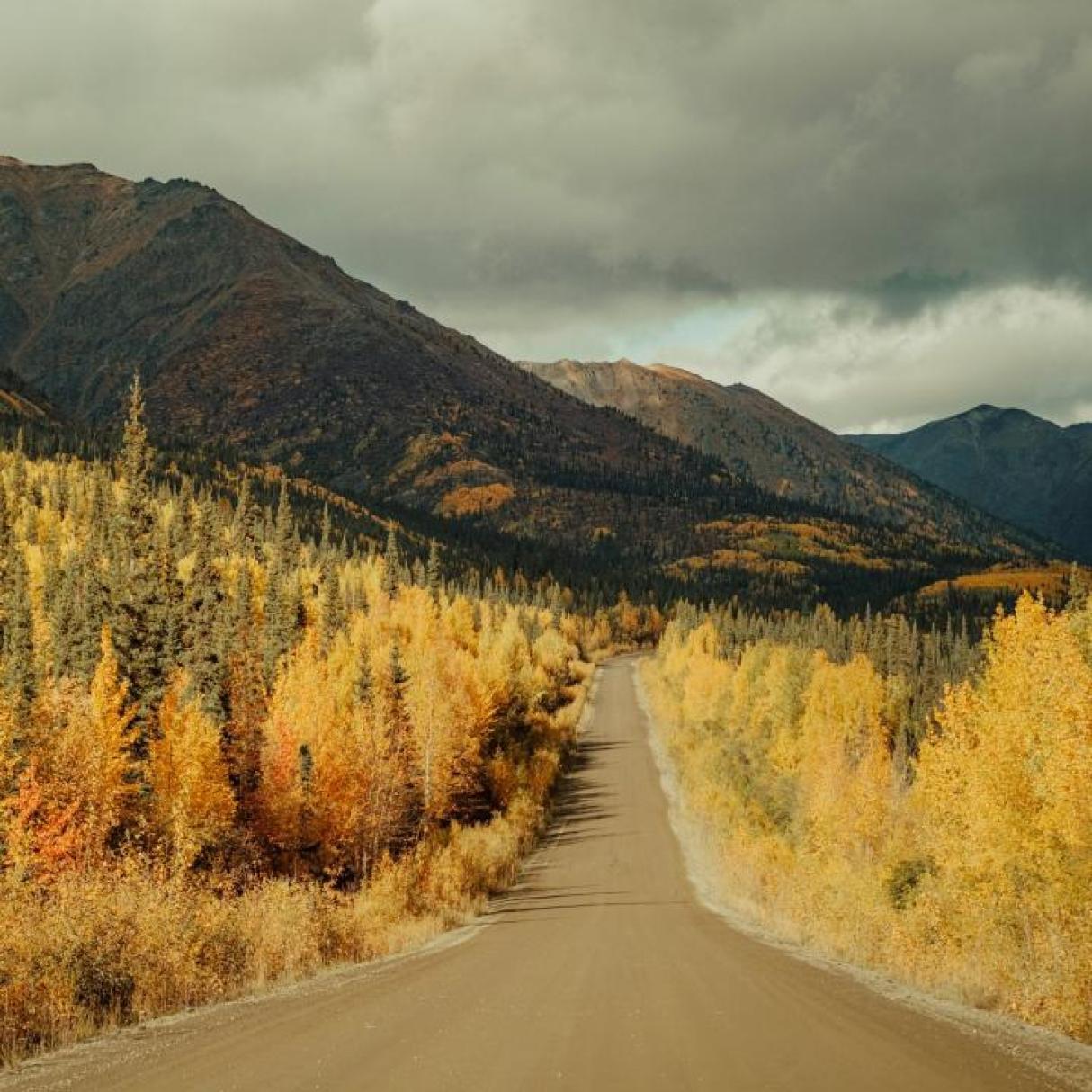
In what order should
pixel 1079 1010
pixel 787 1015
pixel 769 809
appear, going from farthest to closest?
pixel 769 809, pixel 1079 1010, pixel 787 1015

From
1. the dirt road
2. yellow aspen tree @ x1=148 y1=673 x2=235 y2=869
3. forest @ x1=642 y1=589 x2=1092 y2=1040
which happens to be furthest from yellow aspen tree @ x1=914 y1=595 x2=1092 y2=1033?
yellow aspen tree @ x1=148 y1=673 x2=235 y2=869

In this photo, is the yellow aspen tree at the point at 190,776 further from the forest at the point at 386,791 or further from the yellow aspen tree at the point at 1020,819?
the yellow aspen tree at the point at 1020,819

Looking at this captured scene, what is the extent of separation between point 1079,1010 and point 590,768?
7509 cm

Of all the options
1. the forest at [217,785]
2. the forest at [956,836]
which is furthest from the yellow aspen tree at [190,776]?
the forest at [956,836]

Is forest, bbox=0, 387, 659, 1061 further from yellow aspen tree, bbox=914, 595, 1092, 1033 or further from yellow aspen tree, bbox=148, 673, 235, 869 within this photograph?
yellow aspen tree, bbox=914, 595, 1092, 1033

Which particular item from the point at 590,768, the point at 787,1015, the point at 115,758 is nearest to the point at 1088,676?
the point at 787,1015

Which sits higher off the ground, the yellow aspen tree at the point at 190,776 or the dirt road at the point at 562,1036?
the dirt road at the point at 562,1036

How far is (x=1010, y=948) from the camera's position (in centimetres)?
2680

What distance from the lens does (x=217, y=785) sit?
157ft

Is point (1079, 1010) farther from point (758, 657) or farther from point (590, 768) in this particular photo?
point (758, 657)

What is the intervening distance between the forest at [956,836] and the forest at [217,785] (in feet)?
43.9

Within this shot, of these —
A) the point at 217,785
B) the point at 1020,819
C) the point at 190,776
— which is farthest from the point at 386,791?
the point at 1020,819

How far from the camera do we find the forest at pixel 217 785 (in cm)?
1683

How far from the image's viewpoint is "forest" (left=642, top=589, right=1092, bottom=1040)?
2248cm
